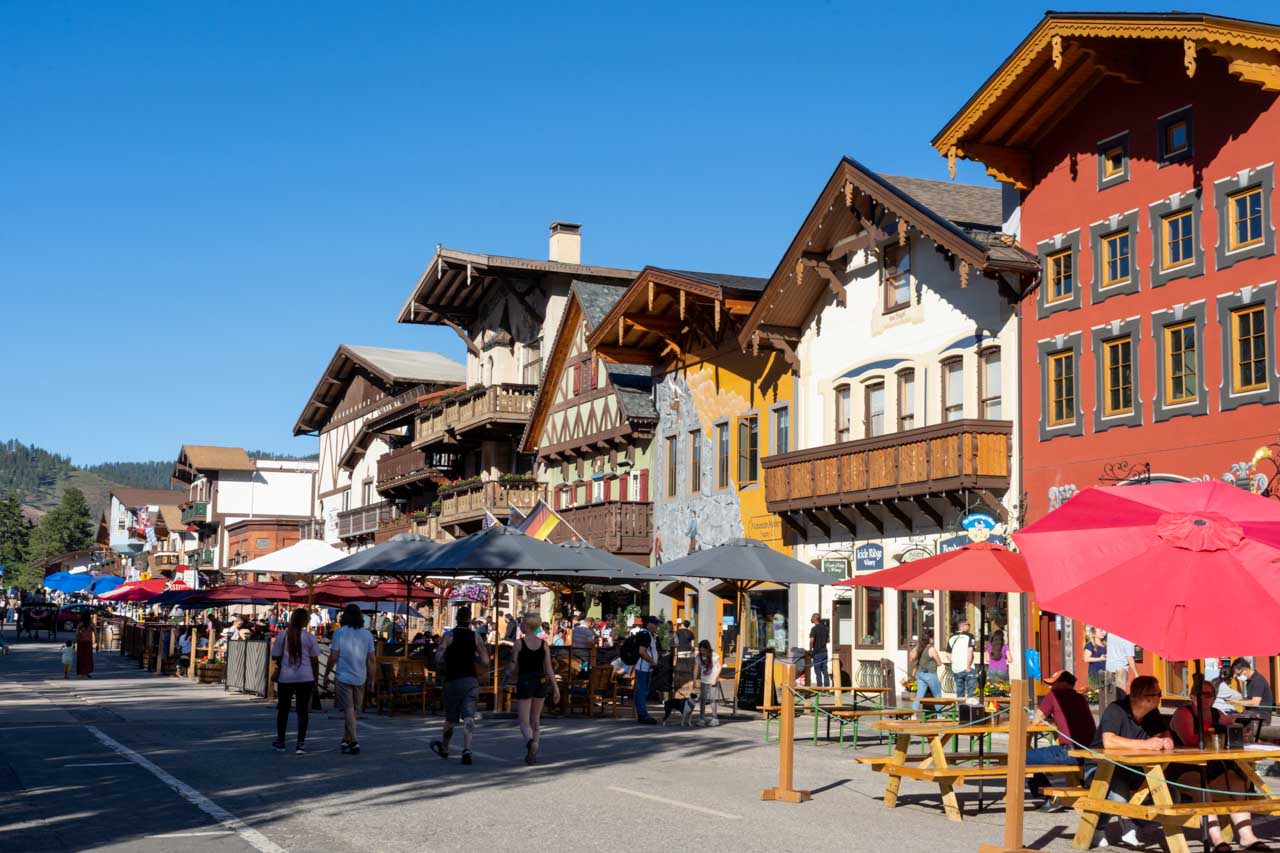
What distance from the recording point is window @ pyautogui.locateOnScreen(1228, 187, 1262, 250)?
2511 centimetres

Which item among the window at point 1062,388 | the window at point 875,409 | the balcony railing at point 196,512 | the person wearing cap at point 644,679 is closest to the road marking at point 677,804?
the person wearing cap at point 644,679

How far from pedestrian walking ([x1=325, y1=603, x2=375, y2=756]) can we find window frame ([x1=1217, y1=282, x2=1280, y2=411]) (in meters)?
14.4

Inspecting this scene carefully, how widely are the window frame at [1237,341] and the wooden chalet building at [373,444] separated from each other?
37.0 metres

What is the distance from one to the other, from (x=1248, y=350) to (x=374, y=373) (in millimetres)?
51530

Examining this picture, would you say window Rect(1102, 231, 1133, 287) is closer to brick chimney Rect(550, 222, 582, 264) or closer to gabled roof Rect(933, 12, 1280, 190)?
gabled roof Rect(933, 12, 1280, 190)

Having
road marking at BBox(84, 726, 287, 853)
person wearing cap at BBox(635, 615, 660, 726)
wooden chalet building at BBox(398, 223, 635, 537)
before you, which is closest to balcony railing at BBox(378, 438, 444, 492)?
wooden chalet building at BBox(398, 223, 635, 537)

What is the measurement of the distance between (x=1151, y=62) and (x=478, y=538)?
561 inches

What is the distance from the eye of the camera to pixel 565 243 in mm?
55469

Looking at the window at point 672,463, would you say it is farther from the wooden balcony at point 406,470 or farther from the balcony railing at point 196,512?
the balcony railing at point 196,512

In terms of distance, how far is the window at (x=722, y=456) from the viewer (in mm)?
40250

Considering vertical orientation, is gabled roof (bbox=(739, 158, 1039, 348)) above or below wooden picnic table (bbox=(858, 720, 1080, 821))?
above

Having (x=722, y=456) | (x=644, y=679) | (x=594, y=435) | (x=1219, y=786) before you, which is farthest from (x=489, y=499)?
(x=1219, y=786)

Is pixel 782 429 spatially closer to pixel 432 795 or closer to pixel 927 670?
pixel 927 670

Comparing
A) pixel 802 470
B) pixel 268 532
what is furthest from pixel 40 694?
pixel 268 532
